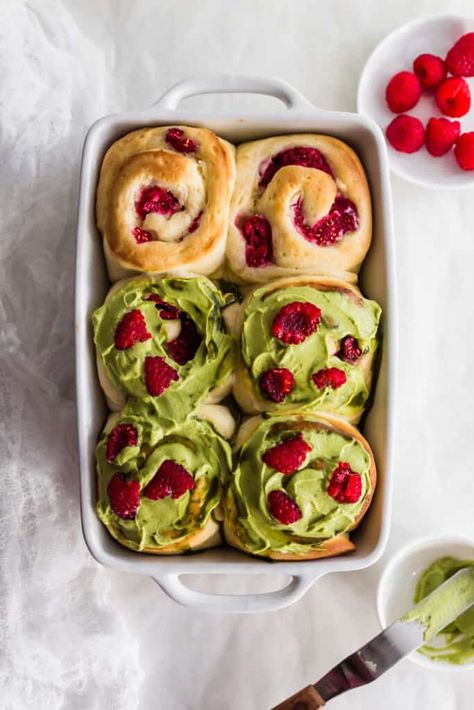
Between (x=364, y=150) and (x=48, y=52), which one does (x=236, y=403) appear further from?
(x=48, y=52)

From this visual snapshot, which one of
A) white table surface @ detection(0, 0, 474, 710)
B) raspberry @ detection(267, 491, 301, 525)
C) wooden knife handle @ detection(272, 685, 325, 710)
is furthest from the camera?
white table surface @ detection(0, 0, 474, 710)

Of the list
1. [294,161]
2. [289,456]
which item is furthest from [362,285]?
[289,456]

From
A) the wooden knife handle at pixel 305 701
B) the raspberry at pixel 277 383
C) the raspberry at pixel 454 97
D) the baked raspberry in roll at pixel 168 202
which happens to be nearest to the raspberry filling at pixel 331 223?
the baked raspberry in roll at pixel 168 202

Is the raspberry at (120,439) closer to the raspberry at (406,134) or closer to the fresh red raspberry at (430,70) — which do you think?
the raspberry at (406,134)

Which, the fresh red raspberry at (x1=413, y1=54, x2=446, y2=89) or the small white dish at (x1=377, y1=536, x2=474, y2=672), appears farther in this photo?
the fresh red raspberry at (x1=413, y1=54, x2=446, y2=89)

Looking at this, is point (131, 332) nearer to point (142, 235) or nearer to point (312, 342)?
point (142, 235)

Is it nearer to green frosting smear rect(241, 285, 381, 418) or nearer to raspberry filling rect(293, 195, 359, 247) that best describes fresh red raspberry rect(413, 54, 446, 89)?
raspberry filling rect(293, 195, 359, 247)

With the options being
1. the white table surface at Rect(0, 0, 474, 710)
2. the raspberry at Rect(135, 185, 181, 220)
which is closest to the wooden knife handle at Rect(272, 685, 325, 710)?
the white table surface at Rect(0, 0, 474, 710)
